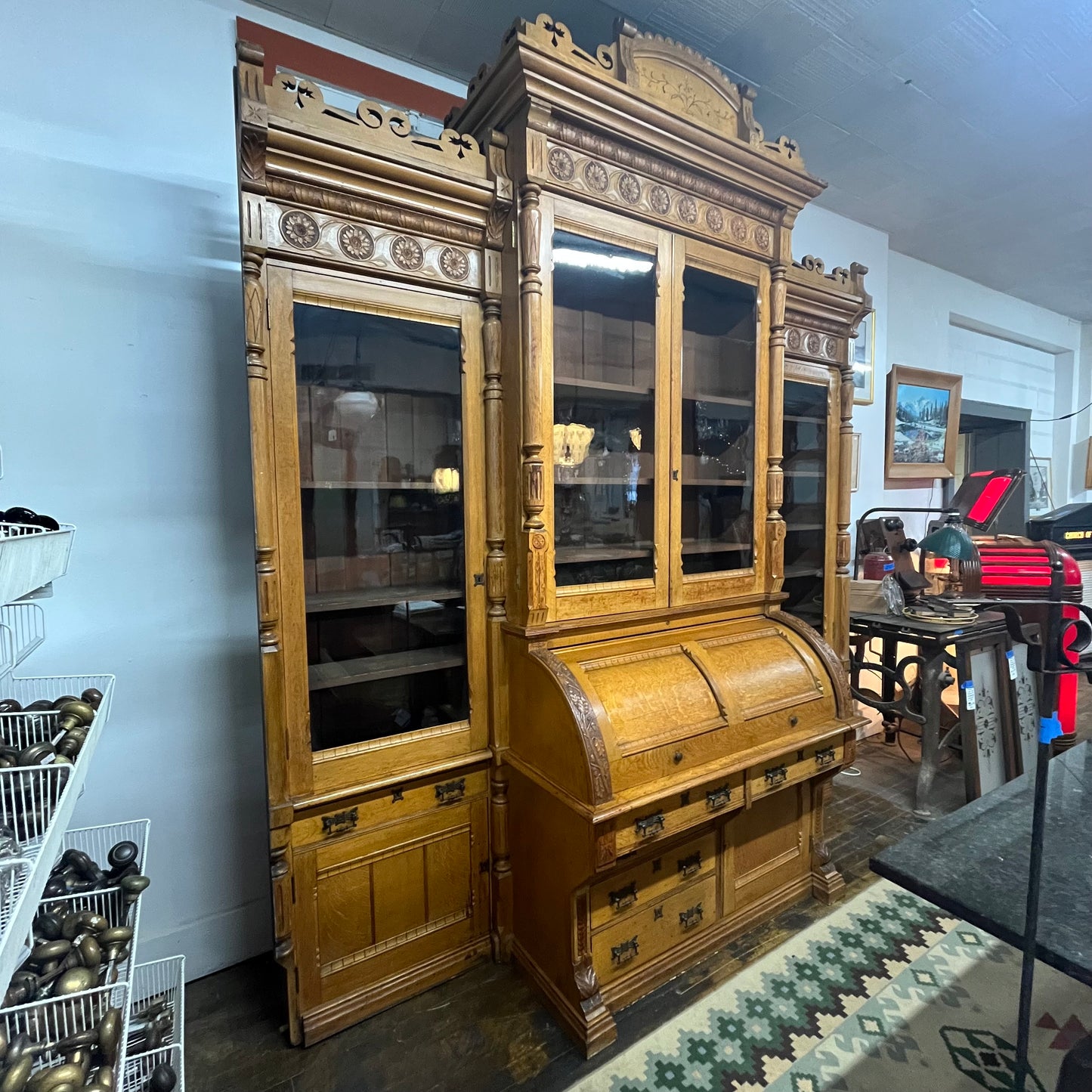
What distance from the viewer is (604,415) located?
1796 millimetres

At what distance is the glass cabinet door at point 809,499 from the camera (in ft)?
8.09

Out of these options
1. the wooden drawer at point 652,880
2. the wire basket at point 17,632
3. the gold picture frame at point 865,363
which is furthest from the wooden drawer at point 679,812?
the gold picture frame at point 865,363

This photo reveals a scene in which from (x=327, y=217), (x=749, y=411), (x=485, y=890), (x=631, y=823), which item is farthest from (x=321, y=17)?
(x=485, y=890)

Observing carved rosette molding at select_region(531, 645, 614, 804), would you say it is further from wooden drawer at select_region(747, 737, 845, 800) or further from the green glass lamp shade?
the green glass lamp shade

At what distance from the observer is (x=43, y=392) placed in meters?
1.54

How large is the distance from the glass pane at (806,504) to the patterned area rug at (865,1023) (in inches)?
46.4

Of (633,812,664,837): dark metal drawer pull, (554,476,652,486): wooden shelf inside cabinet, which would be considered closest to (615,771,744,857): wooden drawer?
(633,812,664,837): dark metal drawer pull

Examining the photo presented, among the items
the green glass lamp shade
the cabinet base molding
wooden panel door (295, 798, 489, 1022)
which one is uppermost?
the green glass lamp shade

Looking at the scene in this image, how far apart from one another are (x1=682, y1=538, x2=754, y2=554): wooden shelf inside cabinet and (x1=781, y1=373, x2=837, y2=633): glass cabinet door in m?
0.54

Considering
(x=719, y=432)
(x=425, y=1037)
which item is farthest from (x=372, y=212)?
(x=425, y=1037)

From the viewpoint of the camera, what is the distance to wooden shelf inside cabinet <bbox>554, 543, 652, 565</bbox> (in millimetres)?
1698

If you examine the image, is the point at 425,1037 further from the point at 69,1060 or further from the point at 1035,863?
the point at 1035,863

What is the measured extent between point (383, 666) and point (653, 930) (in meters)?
1.14

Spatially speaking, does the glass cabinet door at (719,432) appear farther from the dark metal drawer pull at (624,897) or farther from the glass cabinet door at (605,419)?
the dark metal drawer pull at (624,897)
